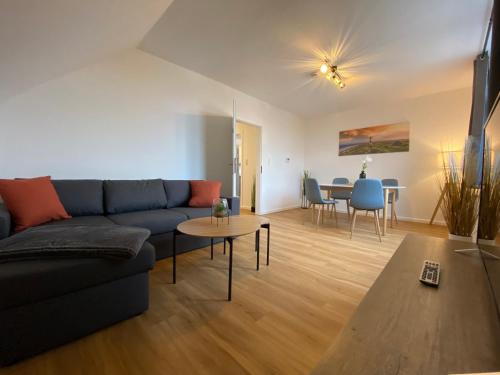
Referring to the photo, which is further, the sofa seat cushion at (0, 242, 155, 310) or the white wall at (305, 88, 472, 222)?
the white wall at (305, 88, 472, 222)

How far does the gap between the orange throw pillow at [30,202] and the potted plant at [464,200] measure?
3174 millimetres

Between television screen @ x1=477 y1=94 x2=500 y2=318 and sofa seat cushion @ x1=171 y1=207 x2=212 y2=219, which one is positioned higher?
television screen @ x1=477 y1=94 x2=500 y2=318

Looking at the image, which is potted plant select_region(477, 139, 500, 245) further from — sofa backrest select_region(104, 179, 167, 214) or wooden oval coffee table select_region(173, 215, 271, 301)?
sofa backrest select_region(104, 179, 167, 214)

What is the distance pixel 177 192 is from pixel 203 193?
35 cm

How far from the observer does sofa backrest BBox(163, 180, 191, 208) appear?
9.21 ft

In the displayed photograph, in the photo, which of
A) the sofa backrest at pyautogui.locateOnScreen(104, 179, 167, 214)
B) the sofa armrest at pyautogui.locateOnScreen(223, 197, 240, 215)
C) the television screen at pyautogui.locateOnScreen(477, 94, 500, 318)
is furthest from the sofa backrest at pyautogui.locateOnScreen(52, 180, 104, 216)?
the television screen at pyautogui.locateOnScreen(477, 94, 500, 318)

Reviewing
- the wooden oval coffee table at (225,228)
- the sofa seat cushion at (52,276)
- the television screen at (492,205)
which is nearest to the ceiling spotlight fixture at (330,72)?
the wooden oval coffee table at (225,228)

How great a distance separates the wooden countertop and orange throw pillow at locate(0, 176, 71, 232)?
2.28 meters

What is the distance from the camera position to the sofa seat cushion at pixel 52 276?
956 millimetres

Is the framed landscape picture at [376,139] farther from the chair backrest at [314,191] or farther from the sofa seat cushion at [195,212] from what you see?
the sofa seat cushion at [195,212]

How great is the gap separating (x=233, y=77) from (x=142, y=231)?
2.99 meters

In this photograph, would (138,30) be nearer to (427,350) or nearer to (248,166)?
(427,350)

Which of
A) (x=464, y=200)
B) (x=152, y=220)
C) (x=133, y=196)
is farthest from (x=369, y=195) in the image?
(x=133, y=196)

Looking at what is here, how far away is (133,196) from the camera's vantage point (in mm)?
2479
